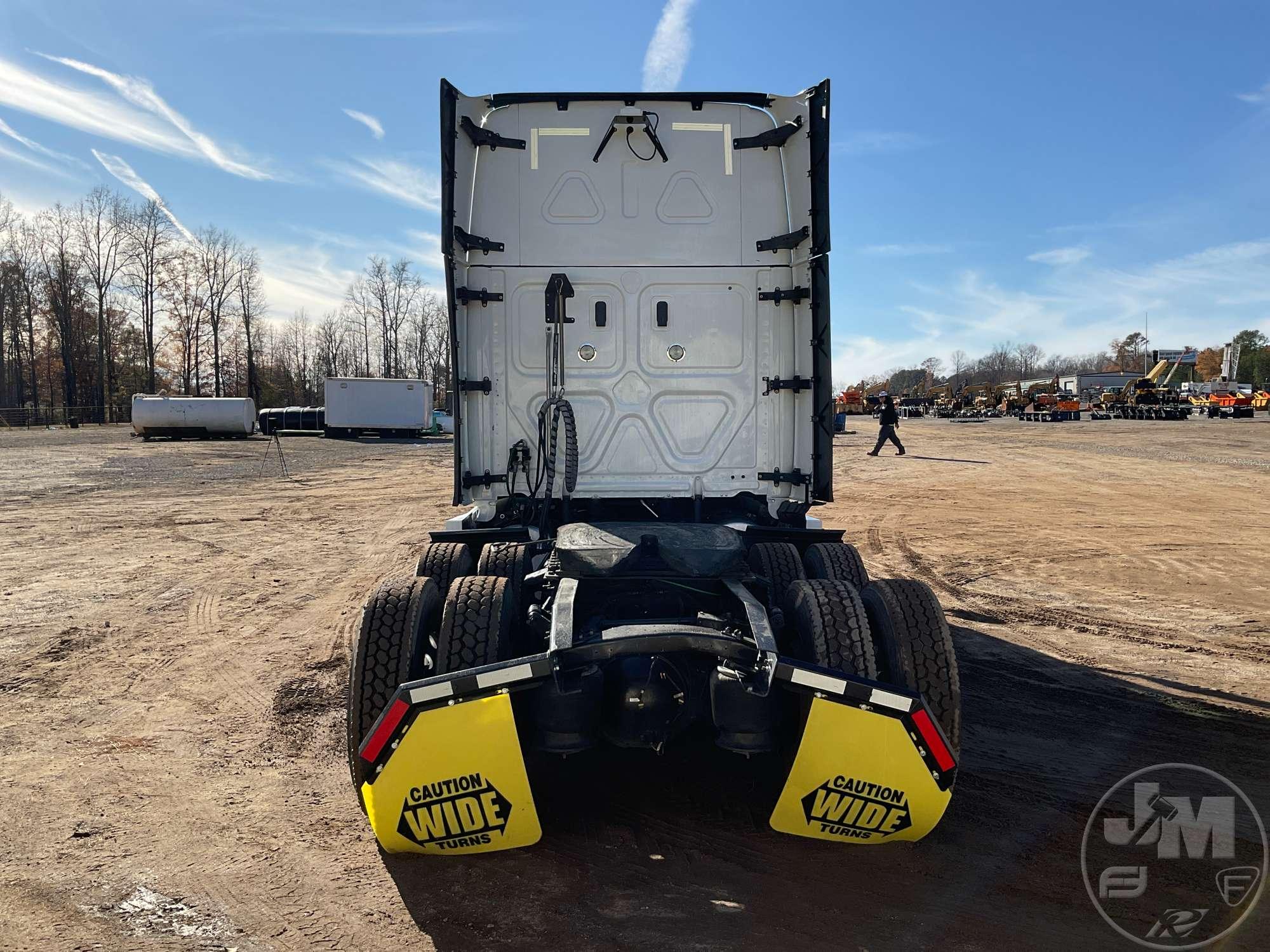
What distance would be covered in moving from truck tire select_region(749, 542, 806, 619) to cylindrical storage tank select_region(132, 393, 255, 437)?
40.6 m

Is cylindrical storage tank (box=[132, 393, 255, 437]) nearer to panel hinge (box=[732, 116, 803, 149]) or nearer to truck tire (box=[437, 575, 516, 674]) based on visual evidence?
panel hinge (box=[732, 116, 803, 149])

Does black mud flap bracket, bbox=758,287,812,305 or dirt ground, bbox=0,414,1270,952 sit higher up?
black mud flap bracket, bbox=758,287,812,305

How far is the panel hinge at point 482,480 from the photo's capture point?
18.6 ft

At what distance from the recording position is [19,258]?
6350cm

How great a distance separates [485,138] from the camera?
534 centimetres

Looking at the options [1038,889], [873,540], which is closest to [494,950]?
[1038,889]

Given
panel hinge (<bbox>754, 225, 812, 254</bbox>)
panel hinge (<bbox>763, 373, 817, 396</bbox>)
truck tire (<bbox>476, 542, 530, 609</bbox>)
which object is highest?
panel hinge (<bbox>754, 225, 812, 254</bbox>)

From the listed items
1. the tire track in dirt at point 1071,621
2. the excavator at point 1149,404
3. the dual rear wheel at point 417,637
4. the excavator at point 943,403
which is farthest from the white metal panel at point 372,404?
the excavator at point 1149,404

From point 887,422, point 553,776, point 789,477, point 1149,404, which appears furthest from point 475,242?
point 1149,404

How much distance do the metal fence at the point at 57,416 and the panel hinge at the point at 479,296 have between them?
165 ft

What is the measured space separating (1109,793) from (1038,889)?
1052 millimetres

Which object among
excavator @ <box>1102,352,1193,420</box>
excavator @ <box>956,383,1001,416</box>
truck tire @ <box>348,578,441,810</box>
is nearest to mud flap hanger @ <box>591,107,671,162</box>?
truck tire @ <box>348,578,441,810</box>

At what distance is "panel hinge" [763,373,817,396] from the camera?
5523mm

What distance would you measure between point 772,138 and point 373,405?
3949cm
